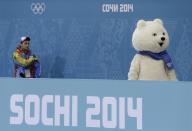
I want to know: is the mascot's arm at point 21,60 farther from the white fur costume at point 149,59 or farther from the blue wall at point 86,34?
the white fur costume at point 149,59

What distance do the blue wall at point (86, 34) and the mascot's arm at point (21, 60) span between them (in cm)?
36

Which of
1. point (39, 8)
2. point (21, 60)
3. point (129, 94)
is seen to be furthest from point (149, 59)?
point (129, 94)

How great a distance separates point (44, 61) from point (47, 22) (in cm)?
44

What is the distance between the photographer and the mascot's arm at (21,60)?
568 centimetres

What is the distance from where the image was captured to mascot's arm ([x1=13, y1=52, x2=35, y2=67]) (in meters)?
5.68

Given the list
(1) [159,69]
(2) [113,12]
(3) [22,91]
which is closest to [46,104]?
(3) [22,91]

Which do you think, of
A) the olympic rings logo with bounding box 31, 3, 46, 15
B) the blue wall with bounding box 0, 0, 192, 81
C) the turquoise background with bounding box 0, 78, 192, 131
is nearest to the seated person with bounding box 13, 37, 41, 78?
the blue wall with bounding box 0, 0, 192, 81

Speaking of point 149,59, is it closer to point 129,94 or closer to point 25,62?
point 25,62

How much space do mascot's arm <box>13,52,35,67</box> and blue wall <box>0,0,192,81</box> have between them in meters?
0.36

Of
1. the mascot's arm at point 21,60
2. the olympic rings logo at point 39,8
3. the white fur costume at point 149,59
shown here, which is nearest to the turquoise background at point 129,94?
the white fur costume at point 149,59

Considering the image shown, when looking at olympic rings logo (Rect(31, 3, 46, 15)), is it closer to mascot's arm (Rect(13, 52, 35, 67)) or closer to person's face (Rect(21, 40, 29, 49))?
person's face (Rect(21, 40, 29, 49))

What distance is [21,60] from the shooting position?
570cm

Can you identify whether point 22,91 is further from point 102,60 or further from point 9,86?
point 102,60

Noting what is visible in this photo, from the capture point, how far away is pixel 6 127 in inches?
79.0
